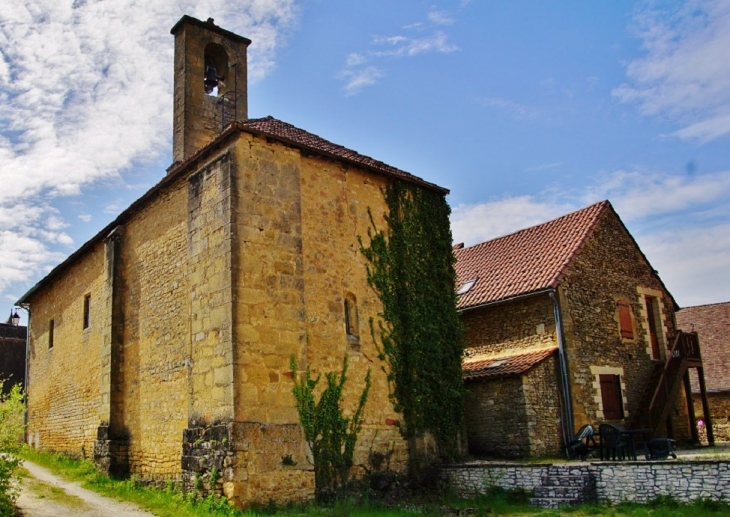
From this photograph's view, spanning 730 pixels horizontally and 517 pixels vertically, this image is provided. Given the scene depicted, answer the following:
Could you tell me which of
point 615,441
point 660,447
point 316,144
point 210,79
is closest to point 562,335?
point 615,441

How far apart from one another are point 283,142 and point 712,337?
2126cm

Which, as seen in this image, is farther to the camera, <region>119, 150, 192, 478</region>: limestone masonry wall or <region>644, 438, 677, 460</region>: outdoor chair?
<region>119, 150, 192, 478</region>: limestone masonry wall

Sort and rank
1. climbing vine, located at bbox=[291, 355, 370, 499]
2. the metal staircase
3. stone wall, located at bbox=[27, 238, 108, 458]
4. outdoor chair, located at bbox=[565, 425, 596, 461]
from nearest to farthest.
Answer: climbing vine, located at bbox=[291, 355, 370, 499] → outdoor chair, located at bbox=[565, 425, 596, 461] → stone wall, located at bbox=[27, 238, 108, 458] → the metal staircase

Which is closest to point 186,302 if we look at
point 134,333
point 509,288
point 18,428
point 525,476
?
point 134,333

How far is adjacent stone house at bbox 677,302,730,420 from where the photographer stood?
2392cm

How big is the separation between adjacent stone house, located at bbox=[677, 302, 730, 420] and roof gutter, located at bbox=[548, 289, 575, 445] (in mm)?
10687

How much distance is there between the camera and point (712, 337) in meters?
26.4

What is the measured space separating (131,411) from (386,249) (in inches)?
277

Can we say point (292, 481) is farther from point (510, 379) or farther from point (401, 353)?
point (510, 379)

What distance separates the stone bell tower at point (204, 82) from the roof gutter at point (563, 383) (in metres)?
10.2

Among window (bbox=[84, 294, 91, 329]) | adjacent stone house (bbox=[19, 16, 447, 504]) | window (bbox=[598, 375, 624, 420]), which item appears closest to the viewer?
adjacent stone house (bbox=[19, 16, 447, 504])

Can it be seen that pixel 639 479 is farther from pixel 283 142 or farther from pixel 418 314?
pixel 283 142

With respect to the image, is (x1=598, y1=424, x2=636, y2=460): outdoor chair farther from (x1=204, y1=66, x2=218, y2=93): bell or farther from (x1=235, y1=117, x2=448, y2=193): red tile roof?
(x1=204, y1=66, x2=218, y2=93): bell

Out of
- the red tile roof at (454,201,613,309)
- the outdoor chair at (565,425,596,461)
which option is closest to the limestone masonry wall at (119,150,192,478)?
the outdoor chair at (565,425,596,461)
